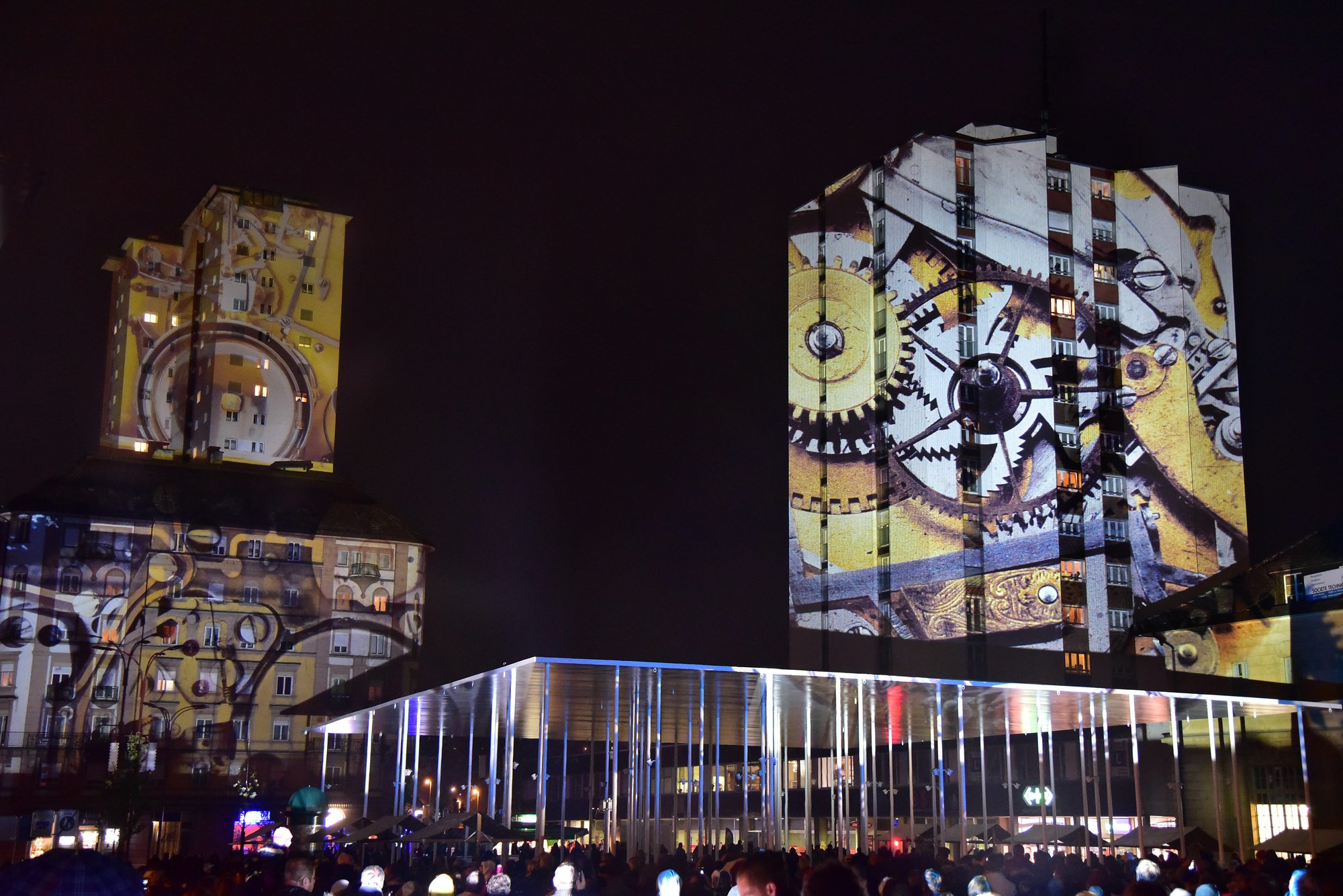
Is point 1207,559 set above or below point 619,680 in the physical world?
above

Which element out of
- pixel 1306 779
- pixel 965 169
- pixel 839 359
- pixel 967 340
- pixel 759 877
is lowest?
pixel 1306 779

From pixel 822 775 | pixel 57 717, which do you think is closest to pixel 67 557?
pixel 57 717

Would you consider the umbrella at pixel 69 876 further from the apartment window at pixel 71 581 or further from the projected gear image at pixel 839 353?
the apartment window at pixel 71 581

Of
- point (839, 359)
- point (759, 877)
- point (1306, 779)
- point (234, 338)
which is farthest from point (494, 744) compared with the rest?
point (234, 338)

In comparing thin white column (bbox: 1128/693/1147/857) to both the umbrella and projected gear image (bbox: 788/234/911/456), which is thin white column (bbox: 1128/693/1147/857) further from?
projected gear image (bbox: 788/234/911/456)

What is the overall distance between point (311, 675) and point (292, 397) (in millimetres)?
17098

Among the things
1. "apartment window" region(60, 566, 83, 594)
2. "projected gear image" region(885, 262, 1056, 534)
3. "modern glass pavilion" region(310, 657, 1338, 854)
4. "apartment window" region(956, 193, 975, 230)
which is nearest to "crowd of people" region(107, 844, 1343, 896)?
"modern glass pavilion" region(310, 657, 1338, 854)

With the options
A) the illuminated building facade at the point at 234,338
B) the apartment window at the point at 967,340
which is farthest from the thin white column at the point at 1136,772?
the illuminated building facade at the point at 234,338

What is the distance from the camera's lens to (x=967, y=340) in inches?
2366

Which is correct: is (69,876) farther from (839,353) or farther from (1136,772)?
(839,353)

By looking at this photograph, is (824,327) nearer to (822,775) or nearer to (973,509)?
(973,509)

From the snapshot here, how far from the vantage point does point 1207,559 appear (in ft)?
202

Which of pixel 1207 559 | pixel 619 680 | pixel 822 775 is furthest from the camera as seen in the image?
pixel 1207 559

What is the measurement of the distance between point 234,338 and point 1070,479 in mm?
48534
